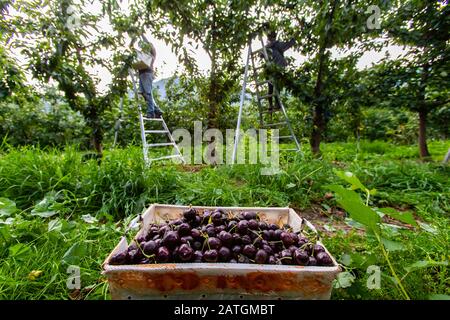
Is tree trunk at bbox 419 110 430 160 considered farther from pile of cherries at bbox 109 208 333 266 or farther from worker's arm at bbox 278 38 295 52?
pile of cherries at bbox 109 208 333 266

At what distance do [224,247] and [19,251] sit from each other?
977 millimetres

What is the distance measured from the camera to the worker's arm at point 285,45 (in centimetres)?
368

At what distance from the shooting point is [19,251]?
1077 mm

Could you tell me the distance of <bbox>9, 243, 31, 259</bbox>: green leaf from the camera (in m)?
1.06

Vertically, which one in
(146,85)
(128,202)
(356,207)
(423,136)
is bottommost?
(128,202)

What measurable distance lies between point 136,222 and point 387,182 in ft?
8.70

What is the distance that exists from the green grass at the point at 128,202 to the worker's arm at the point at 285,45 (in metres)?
1.99

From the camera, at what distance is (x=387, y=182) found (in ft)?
8.46

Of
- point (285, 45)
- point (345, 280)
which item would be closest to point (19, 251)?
point (345, 280)

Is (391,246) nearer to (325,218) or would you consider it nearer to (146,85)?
(325,218)

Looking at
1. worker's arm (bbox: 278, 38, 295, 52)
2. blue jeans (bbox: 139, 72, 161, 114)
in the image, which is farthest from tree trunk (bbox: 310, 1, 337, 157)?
blue jeans (bbox: 139, 72, 161, 114)

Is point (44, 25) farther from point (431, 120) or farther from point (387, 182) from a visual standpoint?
point (431, 120)

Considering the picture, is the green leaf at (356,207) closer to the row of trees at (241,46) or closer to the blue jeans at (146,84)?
the row of trees at (241,46)

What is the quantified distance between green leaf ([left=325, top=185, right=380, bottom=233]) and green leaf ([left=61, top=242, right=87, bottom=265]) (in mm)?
1092
